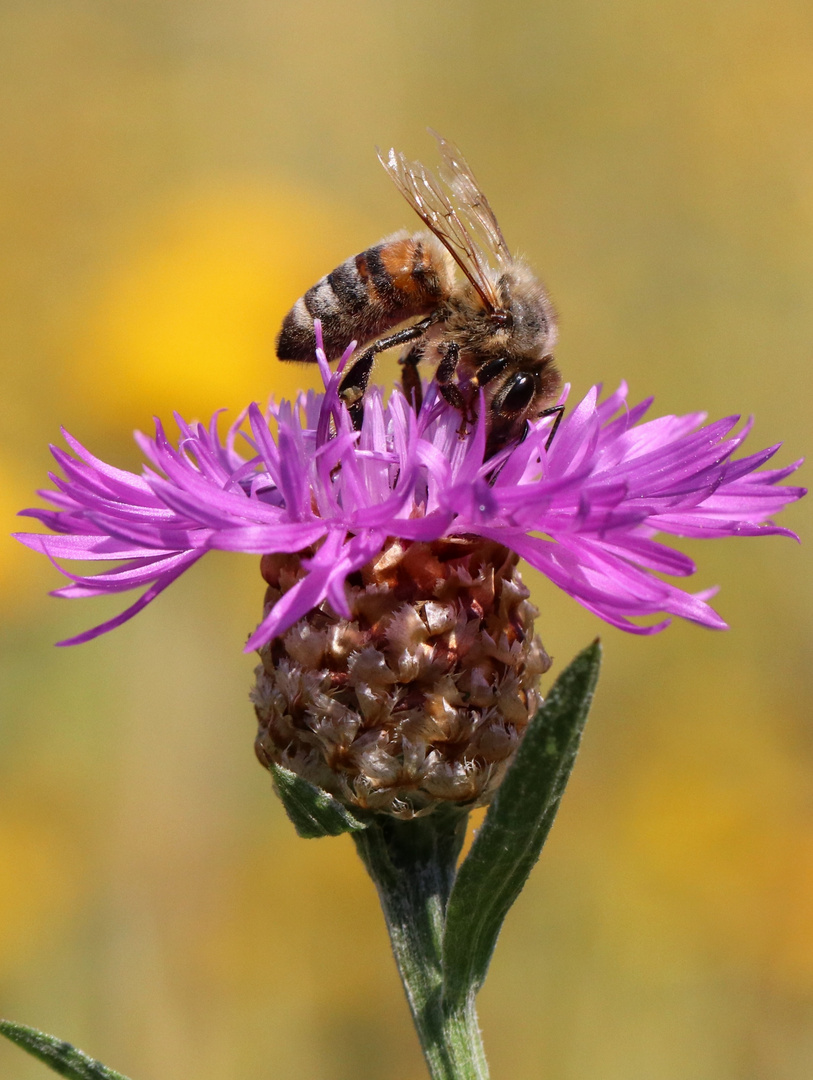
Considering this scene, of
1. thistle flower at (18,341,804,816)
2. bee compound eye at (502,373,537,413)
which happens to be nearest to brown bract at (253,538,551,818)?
thistle flower at (18,341,804,816)

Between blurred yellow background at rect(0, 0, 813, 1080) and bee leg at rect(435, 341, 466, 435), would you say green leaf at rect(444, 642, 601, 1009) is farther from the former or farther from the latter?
blurred yellow background at rect(0, 0, 813, 1080)

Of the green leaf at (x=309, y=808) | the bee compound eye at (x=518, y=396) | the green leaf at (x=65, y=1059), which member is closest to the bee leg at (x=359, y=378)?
the bee compound eye at (x=518, y=396)

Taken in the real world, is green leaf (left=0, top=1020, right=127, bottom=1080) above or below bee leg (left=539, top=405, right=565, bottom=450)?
below

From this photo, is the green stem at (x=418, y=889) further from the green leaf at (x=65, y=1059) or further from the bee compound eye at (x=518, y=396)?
the bee compound eye at (x=518, y=396)

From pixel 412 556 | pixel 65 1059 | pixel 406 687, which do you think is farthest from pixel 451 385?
pixel 65 1059

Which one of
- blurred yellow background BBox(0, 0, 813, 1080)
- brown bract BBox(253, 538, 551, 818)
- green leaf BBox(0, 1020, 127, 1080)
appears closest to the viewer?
green leaf BBox(0, 1020, 127, 1080)
